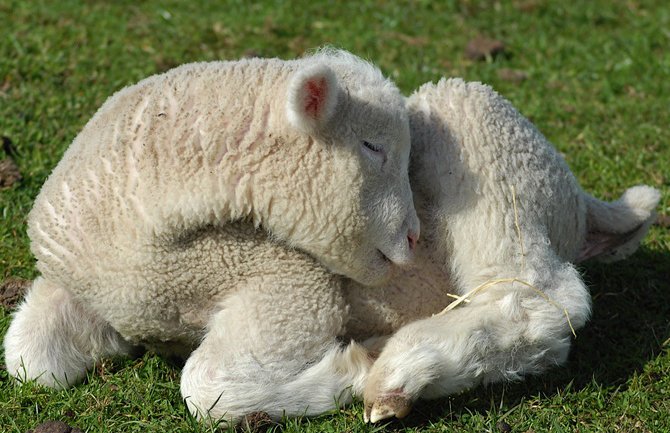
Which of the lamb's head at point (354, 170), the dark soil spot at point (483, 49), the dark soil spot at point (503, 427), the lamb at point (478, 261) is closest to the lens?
the lamb's head at point (354, 170)

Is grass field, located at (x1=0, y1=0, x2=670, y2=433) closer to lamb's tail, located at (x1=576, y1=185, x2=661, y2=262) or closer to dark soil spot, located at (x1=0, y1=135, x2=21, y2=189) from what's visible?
dark soil spot, located at (x1=0, y1=135, x2=21, y2=189)

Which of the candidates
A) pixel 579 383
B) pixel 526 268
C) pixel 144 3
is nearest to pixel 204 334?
pixel 526 268

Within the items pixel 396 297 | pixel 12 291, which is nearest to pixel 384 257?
pixel 396 297

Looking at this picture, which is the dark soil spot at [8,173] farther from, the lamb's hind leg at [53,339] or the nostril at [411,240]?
the nostril at [411,240]

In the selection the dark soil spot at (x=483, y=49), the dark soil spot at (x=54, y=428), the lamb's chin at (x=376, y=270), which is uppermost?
the lamb's chin at (x=376, y=270)

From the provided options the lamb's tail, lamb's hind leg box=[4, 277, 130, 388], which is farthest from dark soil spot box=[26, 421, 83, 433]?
the lamb's tail

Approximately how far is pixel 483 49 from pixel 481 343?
16.2ft

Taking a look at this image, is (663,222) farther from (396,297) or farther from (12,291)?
(12,291)

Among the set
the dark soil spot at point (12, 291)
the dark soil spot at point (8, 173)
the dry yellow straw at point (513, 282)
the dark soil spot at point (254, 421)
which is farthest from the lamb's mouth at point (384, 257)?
the dark soil spot at point (8, 173)

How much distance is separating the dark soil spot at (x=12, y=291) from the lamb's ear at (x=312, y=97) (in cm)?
202

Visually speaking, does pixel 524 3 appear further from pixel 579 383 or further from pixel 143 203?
pixel 143 203

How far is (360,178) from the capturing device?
401 cm

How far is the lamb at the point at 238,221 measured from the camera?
397cm

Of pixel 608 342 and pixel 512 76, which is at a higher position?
pixel 512 76
